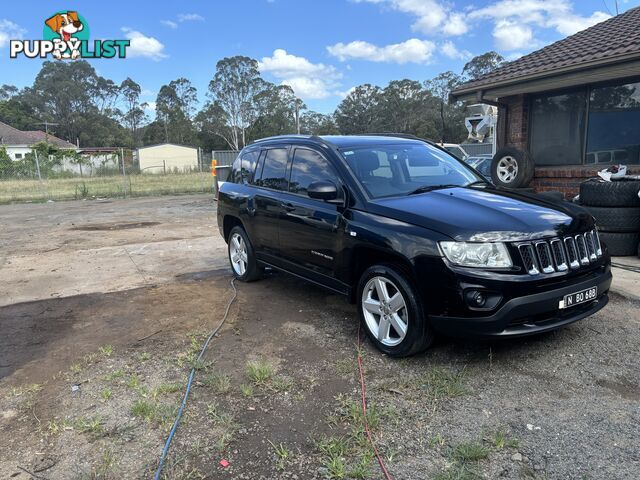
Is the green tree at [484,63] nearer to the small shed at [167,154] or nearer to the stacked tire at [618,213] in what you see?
the small shed at [167,154]

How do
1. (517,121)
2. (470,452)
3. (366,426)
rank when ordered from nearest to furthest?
(470,452)
(366,426)
(517,121)

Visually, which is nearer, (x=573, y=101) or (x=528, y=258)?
(x=528, y=258)

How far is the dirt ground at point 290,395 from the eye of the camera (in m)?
2.66

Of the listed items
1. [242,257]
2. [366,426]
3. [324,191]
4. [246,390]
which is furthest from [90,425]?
[242,257]

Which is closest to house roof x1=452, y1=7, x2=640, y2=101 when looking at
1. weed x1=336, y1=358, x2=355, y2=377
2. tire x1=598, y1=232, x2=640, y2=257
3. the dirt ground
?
tire x1=598, y1=232, x2=640, y2=257

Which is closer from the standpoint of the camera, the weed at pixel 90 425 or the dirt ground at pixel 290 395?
the dirt ground at pixel 290 395

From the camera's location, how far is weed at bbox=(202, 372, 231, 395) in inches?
136

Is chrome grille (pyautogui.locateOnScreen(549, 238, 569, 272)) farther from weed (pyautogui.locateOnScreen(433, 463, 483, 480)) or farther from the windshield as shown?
weed (pyautogui.locateOnScreen(433, 463, 483, 480))

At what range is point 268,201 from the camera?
211 inches

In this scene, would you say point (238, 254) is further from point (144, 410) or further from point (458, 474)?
point (458, 474)

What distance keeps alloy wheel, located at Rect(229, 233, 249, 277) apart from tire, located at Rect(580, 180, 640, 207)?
4833 mm

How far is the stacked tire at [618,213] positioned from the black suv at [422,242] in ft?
9.30

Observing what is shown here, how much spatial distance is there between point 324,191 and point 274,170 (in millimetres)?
1440

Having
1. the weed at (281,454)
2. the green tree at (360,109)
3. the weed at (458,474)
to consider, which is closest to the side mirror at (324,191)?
the weed at (281,454)
